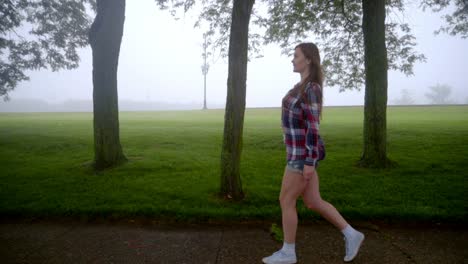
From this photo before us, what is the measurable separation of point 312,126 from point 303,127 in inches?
4.5

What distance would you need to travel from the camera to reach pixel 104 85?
27.8 feet

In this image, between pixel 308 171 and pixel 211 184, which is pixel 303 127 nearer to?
pixel 308 171

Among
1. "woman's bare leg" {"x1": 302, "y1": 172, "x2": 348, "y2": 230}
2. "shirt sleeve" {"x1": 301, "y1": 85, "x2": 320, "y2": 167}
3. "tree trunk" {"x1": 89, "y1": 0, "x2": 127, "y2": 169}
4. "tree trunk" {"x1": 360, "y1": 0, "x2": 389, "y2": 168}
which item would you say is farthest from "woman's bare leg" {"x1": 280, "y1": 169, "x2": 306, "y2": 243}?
"tree trunk" {"x1": 89, "y1": 0, "x2": 127, "y2": 169}

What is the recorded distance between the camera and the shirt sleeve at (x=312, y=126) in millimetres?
2852

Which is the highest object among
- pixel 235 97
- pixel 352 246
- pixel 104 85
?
pixel 104 85

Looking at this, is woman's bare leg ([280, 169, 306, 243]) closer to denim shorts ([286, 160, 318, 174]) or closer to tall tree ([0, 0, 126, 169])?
denim shorts ([286, 160, 318, 174])

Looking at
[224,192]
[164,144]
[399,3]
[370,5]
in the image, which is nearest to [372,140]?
[370,5]

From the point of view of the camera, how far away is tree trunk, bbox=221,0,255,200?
5.34m

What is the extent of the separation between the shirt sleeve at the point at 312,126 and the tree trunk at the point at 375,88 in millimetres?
5879

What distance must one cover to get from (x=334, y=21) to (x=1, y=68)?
1903 cm

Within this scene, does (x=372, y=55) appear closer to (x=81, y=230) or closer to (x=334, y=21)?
(x=334, y=21)

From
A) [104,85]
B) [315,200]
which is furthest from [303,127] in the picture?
[104,85]

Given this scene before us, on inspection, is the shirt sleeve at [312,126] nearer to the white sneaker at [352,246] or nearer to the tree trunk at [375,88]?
the white sneaker at [352,246]

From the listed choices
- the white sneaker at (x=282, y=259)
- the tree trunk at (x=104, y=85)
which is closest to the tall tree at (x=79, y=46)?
the tree trunk at (x=104, y=85)
